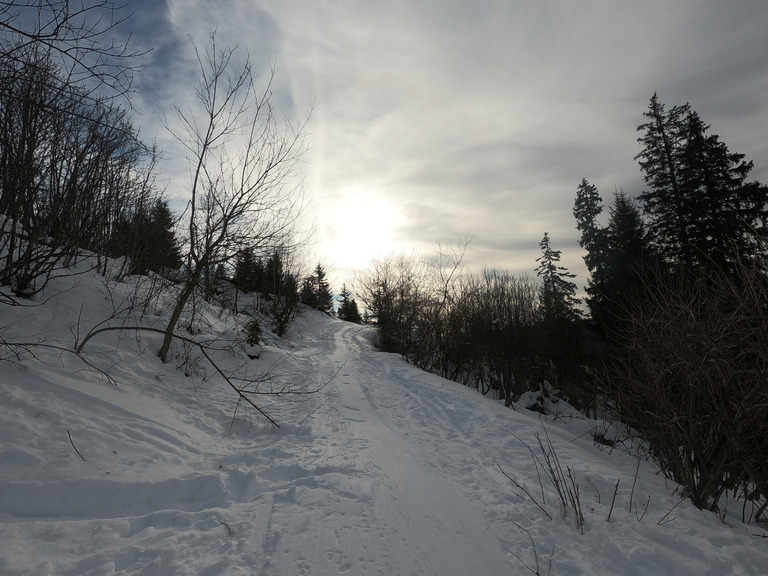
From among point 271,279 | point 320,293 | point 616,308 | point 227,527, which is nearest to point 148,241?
point 227,527

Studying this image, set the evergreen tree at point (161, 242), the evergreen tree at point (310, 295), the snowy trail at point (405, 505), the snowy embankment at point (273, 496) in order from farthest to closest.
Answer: the evergreen tree at point (310, 295), the evergreen tree at point (161, 242), the snowy trail at point (405, 505), the snowy embankment at point (273, 496)

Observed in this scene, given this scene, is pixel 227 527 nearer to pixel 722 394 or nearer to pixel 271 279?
pixel 722 394

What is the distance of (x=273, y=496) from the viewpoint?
3.65m

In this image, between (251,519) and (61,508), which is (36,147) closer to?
(61,508)

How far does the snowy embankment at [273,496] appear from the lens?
2609 millimetres

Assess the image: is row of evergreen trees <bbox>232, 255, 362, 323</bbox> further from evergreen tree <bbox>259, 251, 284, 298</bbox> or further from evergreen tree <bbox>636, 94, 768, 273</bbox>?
evergreen tree <bbox>636, 94, 768, 273</bbox>

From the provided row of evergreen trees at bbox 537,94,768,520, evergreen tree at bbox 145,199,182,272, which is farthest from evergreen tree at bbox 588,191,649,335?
evergreen tree at bbox 145,199,182,272

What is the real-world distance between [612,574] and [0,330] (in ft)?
26.2

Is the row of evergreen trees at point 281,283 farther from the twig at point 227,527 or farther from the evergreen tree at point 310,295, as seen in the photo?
the twig at point 227,527

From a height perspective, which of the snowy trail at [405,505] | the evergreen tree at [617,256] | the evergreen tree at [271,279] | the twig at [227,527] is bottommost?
the twig at [227,527]

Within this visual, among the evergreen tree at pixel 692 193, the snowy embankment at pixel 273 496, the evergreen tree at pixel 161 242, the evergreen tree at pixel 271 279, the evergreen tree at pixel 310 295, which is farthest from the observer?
the evergreen tree at pixel 310 295

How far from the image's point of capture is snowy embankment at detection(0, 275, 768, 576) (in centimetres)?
261

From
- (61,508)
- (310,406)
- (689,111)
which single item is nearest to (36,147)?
(61,508)

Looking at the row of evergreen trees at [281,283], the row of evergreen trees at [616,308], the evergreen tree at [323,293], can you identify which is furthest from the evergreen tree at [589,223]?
the evergreen tree at [323,293]
